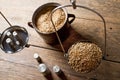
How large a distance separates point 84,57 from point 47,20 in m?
0.21

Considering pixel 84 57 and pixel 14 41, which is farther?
pixel 14 41

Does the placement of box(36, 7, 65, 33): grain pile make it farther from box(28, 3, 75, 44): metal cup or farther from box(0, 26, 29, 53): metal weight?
box(0, 26, 29, 53): metal weight

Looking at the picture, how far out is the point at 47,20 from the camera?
Result: 0.91 meters

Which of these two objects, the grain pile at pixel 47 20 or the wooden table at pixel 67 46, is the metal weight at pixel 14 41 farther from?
the grain pile at pixel 47 20

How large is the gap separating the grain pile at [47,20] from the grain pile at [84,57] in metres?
0.11

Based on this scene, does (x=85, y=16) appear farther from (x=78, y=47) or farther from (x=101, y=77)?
(x=101, y=77)

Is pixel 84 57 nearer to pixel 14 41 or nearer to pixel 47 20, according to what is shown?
pixel 47 20

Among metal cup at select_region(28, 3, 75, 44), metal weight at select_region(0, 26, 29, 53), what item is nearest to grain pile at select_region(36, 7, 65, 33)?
metal cup at select_region(28, 3, 75, 44)

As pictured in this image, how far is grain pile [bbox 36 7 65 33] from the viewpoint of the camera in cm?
87

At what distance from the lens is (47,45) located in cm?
95

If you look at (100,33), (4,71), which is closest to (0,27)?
(4,71)

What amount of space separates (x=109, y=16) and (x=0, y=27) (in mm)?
499

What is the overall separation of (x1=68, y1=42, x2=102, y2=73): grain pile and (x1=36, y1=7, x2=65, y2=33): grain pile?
112 mm

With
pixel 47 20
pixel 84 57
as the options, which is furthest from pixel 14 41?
pixel 84 57
